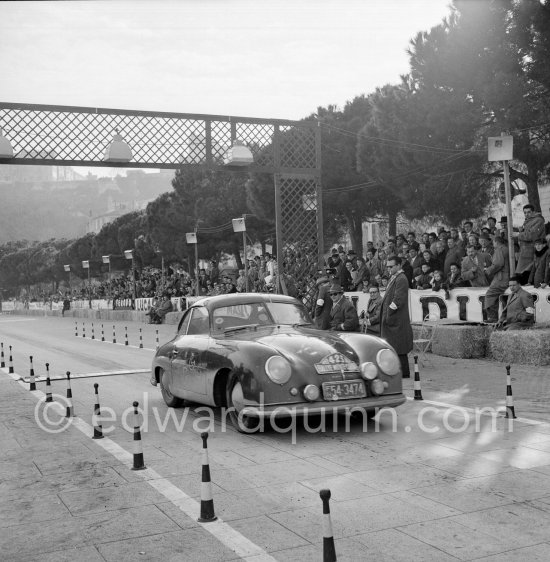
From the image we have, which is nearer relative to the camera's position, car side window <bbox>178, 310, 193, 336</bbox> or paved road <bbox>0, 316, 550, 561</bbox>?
paved road <bbox>0, 316, 550, 561</bbox>

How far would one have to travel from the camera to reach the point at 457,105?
2291 centimetres

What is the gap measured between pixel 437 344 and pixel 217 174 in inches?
1474

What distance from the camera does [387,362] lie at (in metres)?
7.96

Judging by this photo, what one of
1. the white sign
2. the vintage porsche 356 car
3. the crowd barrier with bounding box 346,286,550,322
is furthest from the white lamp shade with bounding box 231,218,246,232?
the vintage porsche 356 car

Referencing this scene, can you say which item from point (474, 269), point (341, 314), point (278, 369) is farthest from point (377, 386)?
point (474, 269)

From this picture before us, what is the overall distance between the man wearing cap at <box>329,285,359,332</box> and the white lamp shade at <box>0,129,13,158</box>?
7217 mm

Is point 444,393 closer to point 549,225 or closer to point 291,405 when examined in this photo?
point 291,405

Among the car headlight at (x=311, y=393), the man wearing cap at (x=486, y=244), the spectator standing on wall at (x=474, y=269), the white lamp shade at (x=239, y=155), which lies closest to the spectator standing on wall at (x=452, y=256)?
the man wearing cap at (x=486, y=244)

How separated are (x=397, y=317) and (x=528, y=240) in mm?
5740

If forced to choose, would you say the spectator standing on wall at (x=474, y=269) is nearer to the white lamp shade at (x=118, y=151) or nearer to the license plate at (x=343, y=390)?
the white lamp shade at (x=118, y=151)

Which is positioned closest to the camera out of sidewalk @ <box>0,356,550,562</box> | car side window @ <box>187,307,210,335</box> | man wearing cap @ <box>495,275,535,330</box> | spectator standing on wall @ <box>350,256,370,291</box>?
sidewalk @ <box>0,356,550,562</box>

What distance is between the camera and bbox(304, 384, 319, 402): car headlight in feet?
24.0

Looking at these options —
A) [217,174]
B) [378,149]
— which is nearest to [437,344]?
[378,149]

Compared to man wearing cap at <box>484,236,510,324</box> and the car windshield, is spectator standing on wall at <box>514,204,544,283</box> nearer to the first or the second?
man wearing cap at <box>484,236,510,324</box>
